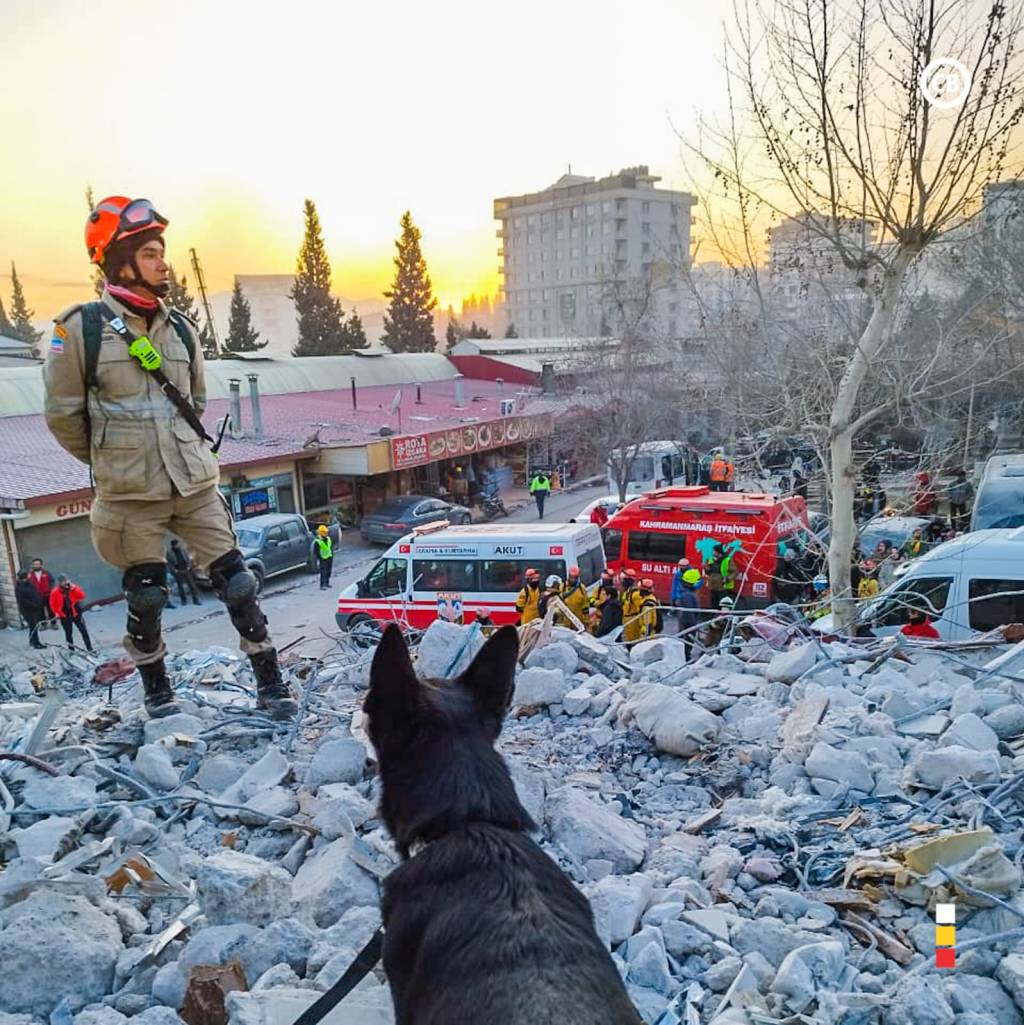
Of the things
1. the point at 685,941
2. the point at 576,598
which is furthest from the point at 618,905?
the point at 576,598

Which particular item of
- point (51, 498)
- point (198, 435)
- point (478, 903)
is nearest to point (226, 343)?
point (51, 498)

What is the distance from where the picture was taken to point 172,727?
459 centimetres

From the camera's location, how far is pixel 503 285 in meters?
92.7

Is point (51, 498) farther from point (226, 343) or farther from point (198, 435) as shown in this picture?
point (226, 343)

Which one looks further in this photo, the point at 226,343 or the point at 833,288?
the point at 226,343

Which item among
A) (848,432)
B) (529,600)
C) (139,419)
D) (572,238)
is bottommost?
(529,600)

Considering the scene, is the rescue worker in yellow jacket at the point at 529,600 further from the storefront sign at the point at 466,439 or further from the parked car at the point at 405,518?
the storefront sign at the point at 466,439

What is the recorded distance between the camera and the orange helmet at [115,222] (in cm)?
400

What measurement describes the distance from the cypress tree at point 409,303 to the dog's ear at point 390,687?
57.4 metres

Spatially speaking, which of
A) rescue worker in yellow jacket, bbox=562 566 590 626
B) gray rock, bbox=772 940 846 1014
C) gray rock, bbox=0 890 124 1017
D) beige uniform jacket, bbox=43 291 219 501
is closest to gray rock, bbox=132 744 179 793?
gray rock, bbox=0 890 124 1017

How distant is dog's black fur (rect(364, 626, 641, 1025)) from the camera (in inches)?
62.4

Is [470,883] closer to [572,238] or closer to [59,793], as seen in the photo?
[59,793]

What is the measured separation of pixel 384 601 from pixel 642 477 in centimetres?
1421

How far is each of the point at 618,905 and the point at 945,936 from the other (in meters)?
1.08
